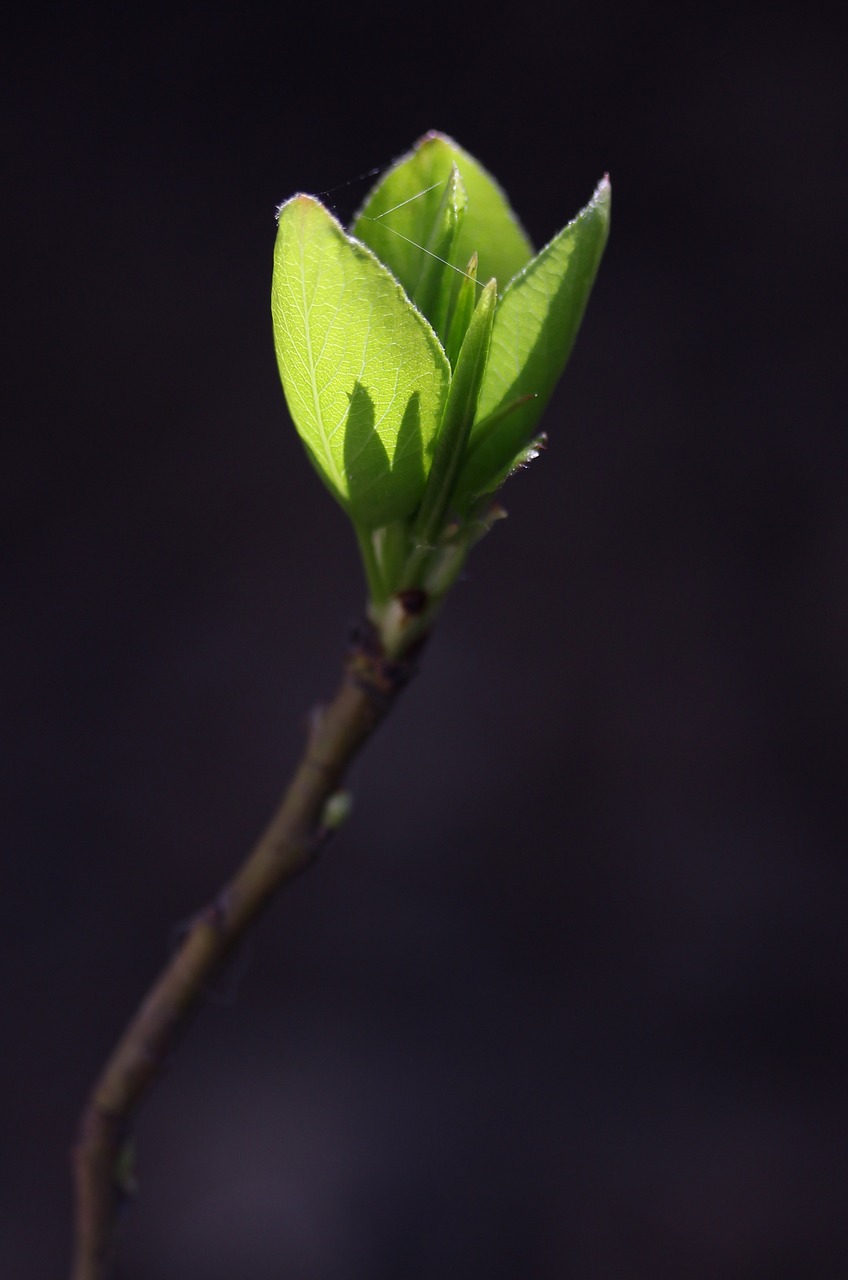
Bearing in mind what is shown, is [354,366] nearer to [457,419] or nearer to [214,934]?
[457,419]

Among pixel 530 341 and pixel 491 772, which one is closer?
pixel 530 341

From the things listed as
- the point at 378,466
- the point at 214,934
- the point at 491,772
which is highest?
the point at 378,466

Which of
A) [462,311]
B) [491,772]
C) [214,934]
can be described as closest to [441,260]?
[462,311]

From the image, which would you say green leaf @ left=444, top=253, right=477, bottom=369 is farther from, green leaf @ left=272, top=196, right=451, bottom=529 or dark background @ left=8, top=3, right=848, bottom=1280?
dark background @ left=8, top=3, right=848, bottom=1280

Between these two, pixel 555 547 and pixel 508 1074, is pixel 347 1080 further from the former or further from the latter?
pixel 555 547

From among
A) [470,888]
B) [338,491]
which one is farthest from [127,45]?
[338,491]

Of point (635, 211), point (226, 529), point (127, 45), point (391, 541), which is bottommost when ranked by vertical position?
point (226, 529)

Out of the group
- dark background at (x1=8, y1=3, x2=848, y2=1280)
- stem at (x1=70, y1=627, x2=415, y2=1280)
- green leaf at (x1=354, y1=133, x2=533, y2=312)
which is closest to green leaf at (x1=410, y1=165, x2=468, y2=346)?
green leaf at (x1=354, y1=133, x2=533, y2=312)
